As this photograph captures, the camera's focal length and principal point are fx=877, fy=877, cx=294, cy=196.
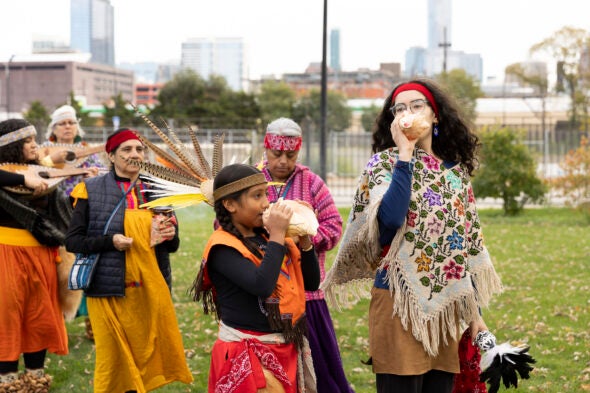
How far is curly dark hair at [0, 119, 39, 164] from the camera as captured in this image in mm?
6238

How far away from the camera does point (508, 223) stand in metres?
18.1

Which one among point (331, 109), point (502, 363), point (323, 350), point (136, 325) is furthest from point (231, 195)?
point (331, 109)

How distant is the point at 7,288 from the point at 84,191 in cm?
120

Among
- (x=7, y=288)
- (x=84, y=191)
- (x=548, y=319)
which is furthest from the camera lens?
(x=548, y=319)

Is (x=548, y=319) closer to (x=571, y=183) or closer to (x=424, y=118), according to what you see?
(x=424, y=118)

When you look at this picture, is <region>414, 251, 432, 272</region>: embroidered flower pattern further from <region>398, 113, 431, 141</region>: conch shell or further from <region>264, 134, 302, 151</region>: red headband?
<region>264, 134, 302, 151</region>: red headband

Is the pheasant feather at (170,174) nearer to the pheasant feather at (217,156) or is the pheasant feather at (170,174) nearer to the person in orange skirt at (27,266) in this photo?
the pheasant feather at (217,156)

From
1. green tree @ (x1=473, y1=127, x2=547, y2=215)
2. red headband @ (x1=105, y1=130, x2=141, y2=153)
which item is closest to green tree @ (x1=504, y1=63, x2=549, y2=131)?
green tree @ (x1=473, y1=127, x2=547, y2=215)

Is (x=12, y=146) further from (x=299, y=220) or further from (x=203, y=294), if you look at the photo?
(x=299, y=220)

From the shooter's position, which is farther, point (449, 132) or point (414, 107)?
point (449, 132)

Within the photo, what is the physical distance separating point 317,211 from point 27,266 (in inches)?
89.5

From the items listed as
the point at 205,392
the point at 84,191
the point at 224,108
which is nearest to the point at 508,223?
the point at 205,392

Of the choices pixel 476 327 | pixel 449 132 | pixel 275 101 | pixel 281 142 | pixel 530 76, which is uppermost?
pixel 530 76

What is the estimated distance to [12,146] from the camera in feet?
20.6
